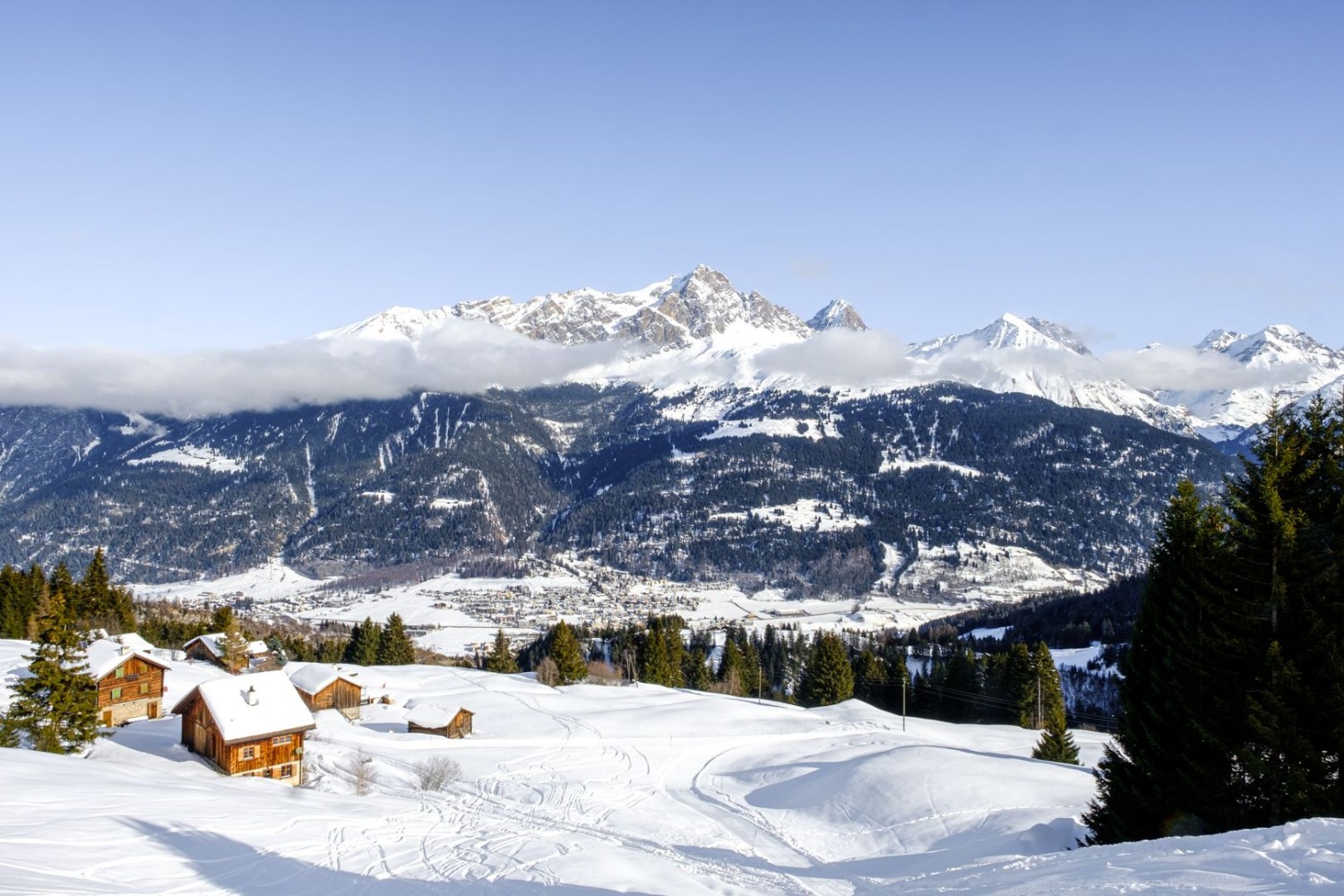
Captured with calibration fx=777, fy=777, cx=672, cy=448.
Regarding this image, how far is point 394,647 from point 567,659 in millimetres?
29660

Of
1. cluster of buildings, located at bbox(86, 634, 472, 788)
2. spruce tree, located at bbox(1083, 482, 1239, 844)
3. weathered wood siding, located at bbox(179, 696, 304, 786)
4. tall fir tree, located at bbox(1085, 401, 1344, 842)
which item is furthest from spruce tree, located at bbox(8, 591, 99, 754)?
tall fir tree, located at bbox(1085, 401, 1344, 842)

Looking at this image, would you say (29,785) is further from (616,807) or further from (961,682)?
(961,682)

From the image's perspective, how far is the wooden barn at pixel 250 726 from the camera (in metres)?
42.6

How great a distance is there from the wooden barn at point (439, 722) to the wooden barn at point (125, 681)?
1797 cm

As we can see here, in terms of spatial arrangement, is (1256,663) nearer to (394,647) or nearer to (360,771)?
(360,771)

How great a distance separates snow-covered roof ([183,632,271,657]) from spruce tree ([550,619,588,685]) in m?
33.3

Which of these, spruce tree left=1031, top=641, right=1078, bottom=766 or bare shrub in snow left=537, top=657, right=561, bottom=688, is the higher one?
spruce tree left=1031, top=641, right=1078, bottom=766

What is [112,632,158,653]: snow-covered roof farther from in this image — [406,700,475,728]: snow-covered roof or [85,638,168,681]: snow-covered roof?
[406,700,475,728]: snow-covered roof

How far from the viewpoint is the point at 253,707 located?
43969 mm

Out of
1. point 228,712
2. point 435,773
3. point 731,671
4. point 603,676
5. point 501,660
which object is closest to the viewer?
point 228,712

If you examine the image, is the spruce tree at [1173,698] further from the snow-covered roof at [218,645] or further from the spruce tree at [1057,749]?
the snow-covered roof at [218,645]

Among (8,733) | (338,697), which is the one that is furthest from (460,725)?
(8,733)

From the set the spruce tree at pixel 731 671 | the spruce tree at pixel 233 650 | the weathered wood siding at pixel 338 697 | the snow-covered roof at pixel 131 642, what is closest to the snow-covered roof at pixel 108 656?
the snow-covered roof at pixel 131 642

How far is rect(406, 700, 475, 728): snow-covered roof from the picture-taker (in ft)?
200
